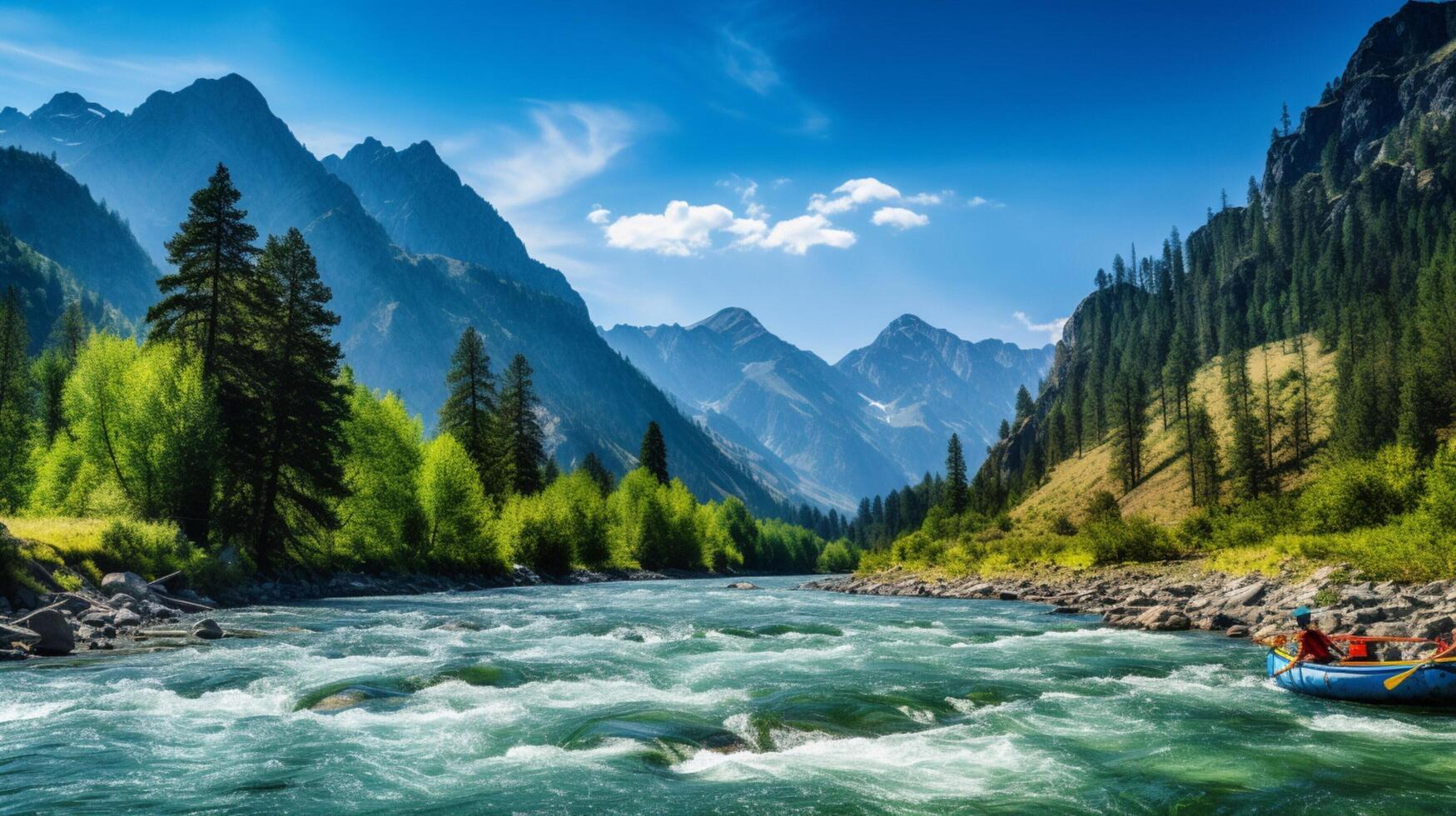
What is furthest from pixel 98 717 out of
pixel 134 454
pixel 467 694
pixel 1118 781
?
pixel 134 454

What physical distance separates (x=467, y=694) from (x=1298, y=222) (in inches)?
8727

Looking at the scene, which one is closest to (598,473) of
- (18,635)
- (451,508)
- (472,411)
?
(472,411)

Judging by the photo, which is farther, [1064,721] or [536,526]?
[536,526]

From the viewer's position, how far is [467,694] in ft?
52.4

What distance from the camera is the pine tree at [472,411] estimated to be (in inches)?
2744

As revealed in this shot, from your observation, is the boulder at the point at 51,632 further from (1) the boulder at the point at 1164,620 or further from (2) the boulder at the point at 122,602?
(1) the boulder at the point at 1164,620

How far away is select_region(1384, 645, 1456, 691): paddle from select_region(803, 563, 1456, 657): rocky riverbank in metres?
2.64

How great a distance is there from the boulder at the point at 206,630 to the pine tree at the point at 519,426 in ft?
174

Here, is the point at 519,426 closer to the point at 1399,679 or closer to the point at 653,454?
the point at 653,454

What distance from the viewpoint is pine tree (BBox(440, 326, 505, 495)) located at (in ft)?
229

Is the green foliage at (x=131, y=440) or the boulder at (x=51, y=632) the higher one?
the green foliage at (x=131, y=440)

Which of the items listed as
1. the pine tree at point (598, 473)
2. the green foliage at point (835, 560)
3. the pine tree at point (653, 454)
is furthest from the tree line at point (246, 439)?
the green foliage at point (835, 560)

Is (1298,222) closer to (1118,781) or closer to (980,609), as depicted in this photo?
(980,609)

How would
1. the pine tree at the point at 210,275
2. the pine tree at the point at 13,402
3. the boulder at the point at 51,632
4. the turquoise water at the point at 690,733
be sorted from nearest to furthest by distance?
the turquoise water at the point at 690,733, the boulder at the point at 51,632, the pine tree at the point at 210,275, the pine tree at the point at 13,402
